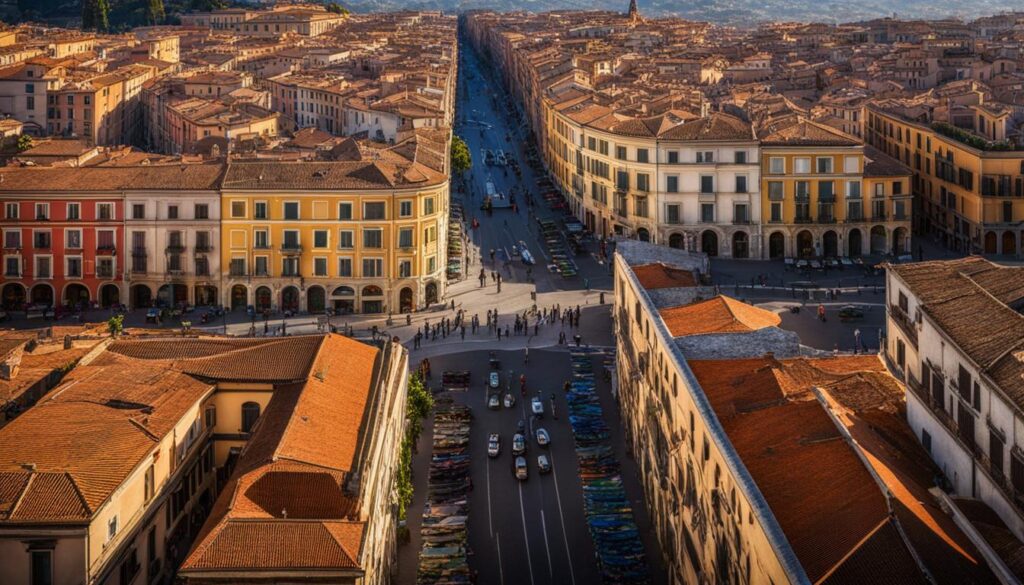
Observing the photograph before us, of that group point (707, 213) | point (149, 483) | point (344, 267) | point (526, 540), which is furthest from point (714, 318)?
point (707, 213)

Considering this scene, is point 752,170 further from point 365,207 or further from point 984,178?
point 365,207

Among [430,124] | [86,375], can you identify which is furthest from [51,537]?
[430,124]

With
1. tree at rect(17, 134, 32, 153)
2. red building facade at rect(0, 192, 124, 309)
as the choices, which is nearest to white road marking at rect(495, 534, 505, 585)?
red building facade at rect(0, 192, 124, 309)

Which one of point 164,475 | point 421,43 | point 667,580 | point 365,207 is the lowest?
point 667,580

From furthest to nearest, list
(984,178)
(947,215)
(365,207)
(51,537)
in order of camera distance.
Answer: (947,215) < (984,178) < (365,207) < (51,537)

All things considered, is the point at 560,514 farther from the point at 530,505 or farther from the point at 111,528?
the point at 111,528
